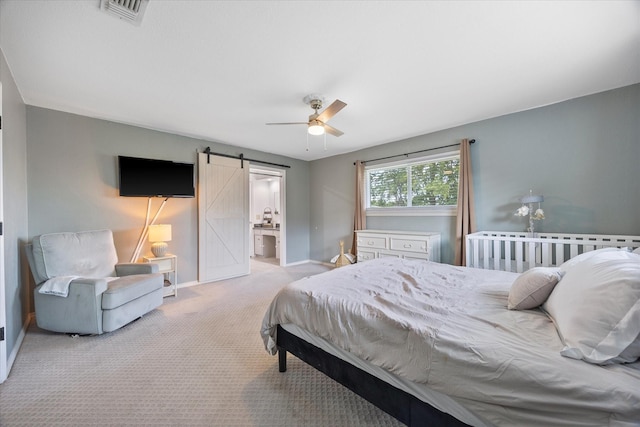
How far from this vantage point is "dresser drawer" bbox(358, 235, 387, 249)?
14.1 ft

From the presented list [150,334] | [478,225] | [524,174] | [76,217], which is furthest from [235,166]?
[524,174]

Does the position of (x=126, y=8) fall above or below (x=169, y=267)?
above

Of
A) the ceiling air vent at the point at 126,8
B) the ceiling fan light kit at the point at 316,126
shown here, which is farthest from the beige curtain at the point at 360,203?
the ceiling air vent at the point at 126,8

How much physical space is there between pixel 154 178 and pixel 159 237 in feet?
2.96

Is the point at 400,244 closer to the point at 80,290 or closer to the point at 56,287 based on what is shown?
the point at 80,290

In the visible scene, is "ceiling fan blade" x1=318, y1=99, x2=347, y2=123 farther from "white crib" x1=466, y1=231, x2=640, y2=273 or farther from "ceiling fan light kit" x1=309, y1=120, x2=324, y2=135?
"white crib" x1=466, y1=231, x2=640, y2=273

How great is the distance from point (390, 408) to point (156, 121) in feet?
14.0

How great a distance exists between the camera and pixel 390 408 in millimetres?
1278

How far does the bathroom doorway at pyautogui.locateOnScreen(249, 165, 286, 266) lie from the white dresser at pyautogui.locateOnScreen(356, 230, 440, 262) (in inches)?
105

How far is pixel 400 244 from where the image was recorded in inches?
160

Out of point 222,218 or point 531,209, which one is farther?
point 222,218

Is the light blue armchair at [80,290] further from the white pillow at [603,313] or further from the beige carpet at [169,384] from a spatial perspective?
the white pillow at [603,313]

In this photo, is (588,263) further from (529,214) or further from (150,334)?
(150,334)

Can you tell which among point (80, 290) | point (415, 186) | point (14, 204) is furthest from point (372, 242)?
point (14, 204)
